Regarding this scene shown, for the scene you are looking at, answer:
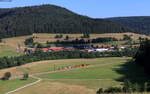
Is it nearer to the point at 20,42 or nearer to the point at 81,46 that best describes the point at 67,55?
the point at 81,46

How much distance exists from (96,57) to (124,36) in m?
61.8

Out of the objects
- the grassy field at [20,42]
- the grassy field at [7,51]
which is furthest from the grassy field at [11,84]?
the grassy field at [20,42]

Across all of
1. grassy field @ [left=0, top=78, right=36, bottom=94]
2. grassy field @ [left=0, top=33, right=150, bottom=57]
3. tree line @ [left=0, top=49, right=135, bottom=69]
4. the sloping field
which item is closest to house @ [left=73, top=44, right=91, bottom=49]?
grassy field @ [left=0, top=33, right=150, bottom=57]

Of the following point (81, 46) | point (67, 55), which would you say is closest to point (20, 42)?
point (81, 46)

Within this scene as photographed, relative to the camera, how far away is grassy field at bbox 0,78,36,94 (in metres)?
61.7

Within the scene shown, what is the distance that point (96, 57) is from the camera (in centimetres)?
11950

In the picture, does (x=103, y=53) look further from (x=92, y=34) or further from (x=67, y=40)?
(x=92, y=34)

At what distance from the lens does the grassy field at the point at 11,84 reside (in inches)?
2429

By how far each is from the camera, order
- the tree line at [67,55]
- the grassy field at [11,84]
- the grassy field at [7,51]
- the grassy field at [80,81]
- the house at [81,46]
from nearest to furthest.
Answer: the grassy field at [80,81]
the grassy field at [11,84]
the tree line at [67,55]
the grassy field at [7,51]
the house at [81,46]

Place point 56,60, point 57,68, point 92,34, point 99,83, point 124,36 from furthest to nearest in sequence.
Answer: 1. point 92,34
2. point 124,36
3. point 56,60
4. point 57,68
5. point 99,83

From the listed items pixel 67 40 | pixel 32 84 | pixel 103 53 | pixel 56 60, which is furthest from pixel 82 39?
pixel 32 84

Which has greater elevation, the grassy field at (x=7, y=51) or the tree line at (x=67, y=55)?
the grassy field at (x=7, y=51)

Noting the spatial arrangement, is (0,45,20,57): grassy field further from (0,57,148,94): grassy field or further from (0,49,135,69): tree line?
(0,57,148,94): grassy field

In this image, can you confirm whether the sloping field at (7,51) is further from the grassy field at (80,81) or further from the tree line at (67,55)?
the grassy field at (80,81)
